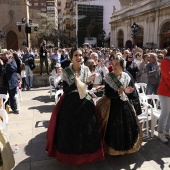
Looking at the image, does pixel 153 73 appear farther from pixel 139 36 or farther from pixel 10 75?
pixel 139 36

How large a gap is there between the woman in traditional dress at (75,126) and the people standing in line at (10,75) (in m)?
2.73

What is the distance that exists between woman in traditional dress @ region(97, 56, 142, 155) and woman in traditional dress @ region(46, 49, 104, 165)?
0.70 ft

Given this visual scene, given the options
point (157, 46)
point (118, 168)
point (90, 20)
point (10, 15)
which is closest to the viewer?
point (118, 168)

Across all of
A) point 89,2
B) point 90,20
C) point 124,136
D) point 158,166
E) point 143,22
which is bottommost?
point 158,166

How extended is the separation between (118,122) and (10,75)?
3393 mm

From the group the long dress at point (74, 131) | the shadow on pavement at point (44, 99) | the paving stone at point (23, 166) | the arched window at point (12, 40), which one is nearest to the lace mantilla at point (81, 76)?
the long dress at point (74, 131)

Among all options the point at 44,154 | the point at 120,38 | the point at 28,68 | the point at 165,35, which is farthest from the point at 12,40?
the point at 44,154

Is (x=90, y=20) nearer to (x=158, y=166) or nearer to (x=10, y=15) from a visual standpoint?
(x=10, y=15)

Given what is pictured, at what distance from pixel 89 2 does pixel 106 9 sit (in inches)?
170

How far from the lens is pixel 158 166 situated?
10.5ft

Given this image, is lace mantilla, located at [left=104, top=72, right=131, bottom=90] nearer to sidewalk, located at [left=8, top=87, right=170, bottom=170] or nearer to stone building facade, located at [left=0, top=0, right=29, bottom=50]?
sidewalk, located at [left=8, top=87, right=170, bottom=170]

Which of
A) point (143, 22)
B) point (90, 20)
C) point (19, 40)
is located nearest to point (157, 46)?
point (143, 22)

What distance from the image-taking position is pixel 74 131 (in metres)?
2.96

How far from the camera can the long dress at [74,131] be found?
2941 mm
